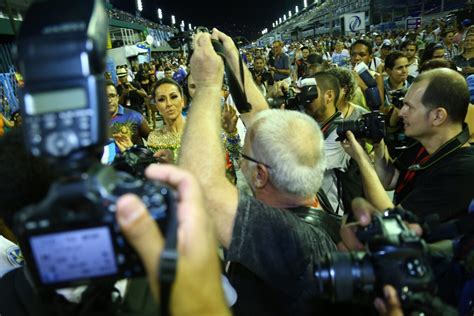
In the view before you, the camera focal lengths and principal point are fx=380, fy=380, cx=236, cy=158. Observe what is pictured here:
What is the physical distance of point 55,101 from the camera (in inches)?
24.8

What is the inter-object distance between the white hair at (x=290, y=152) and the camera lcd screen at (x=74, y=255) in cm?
88

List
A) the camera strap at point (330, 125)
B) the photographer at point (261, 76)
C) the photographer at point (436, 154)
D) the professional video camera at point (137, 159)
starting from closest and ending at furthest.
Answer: the professional video camera at point (137, 159)
the photographer at point (436, 154)
the camera strap at point (330, 125)
the photographer at point (261, 76)

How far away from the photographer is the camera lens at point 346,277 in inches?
39.9

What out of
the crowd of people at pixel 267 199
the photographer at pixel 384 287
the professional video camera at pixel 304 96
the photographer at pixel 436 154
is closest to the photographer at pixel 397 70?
the professional video camera at pixel 304 96

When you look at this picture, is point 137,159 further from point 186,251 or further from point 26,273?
point 186,251

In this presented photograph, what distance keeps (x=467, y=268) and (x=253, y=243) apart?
2.55 ft

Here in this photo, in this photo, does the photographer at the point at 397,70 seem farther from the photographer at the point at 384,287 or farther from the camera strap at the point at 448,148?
the photographer at the point at 384,287

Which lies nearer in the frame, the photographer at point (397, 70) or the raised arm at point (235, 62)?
the raised arm at point (235, 62)

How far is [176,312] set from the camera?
644mm

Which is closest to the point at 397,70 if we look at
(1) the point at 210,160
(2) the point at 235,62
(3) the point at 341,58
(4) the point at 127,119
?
(4) the point at 127,119

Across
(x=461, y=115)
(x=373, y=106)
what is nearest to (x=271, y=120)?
(x=461, y=115)

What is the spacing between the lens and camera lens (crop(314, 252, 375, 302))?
101 cm

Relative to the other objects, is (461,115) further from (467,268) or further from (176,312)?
(176,312)

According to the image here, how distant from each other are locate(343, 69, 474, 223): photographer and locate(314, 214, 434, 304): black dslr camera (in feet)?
2.88
